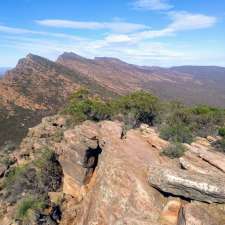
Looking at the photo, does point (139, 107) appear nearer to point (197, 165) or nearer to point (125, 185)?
point (197, 165)

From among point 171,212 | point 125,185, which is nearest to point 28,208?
point 125,185

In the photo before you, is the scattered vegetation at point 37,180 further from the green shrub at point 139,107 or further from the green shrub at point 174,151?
the green shrub at point 139,107

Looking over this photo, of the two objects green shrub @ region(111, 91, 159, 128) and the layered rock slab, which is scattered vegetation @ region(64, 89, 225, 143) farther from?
the layered rock slab

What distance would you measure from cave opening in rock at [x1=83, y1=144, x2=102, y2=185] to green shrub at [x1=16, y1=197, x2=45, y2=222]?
375 centimetres

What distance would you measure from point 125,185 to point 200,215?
13.7 feet

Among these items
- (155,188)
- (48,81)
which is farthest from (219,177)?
(48,81)

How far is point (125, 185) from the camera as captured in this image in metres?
17.2

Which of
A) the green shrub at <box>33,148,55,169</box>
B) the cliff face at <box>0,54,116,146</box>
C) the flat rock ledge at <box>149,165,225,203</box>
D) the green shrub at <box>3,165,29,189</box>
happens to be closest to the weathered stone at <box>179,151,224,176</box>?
the flat rock ledge at <box>149,165,225,203</box>

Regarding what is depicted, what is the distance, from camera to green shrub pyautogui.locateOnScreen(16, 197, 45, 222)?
22.9m

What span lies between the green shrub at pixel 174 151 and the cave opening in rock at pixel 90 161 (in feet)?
20.5

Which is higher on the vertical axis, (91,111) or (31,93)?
(91,111)

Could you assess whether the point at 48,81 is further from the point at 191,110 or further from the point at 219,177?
the point at 219,177

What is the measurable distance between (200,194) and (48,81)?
359ft

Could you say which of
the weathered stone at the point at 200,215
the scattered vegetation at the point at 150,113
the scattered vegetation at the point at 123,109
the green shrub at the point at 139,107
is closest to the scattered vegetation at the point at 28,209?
the weathered stone at the point at 200,215
